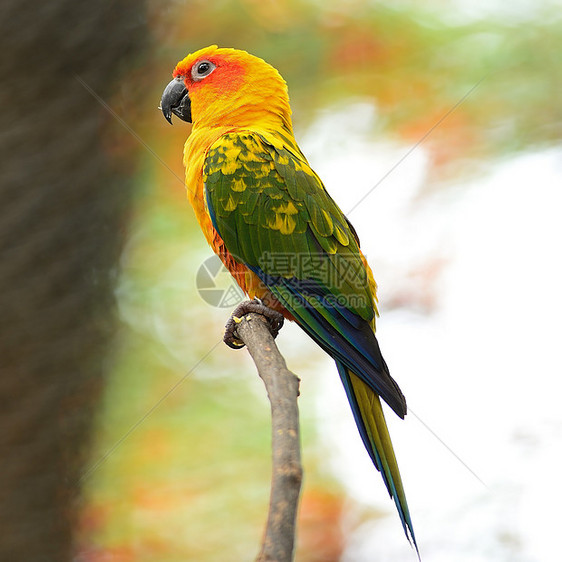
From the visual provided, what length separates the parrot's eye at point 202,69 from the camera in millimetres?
2908

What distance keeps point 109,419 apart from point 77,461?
160 cm

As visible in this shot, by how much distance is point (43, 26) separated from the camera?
2502mm

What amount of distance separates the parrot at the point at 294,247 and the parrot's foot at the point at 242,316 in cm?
5

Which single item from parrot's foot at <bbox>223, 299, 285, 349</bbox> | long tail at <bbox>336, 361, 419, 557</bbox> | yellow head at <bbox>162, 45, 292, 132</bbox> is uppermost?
yellow head at <bbox>162, 45, 292, 132</bbox>

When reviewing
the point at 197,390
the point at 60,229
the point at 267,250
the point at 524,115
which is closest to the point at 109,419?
the point at 197,390

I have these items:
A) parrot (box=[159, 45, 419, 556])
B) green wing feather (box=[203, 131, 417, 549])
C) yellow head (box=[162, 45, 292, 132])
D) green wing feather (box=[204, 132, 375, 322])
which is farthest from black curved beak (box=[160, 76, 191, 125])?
green wing feather (box=[204, 132, 375, 322])

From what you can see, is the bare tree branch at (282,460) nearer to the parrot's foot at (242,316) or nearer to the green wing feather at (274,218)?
the parrot's foot at (242,316)

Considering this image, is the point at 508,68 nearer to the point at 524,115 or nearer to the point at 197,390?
the point at 524,115

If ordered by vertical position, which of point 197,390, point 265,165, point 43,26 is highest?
point 43,26

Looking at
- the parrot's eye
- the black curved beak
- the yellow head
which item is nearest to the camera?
the yellow head

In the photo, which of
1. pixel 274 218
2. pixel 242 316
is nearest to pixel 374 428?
pixel 242 316

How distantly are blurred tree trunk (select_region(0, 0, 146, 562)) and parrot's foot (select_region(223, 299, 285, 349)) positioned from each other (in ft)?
2.21

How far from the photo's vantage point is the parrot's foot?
2141 mm

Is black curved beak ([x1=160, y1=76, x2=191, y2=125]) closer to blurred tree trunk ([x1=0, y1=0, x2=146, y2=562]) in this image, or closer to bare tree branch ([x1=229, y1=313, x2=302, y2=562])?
blurred tree trunk ([x1=0, y1=0, x2=146, y2=562])
